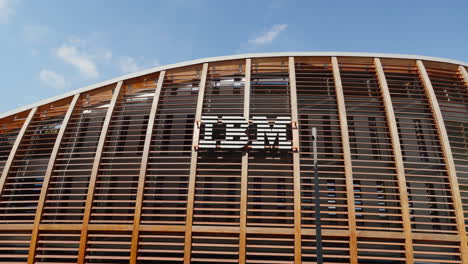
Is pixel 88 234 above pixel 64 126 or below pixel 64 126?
below

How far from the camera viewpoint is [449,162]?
13641 mm

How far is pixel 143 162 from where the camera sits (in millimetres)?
14312

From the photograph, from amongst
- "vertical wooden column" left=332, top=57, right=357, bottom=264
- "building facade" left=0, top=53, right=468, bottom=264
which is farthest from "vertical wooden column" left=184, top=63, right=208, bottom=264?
"vertical wooden column" left=332, top=57, right=357, bottom=264

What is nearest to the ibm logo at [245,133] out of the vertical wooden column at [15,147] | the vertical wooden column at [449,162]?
the vertical wooden column at [449,162]

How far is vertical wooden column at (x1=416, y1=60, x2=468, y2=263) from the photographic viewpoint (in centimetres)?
1263

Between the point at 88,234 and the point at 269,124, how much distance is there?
9.21 m

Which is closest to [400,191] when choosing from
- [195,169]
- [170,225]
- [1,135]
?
[195,169]

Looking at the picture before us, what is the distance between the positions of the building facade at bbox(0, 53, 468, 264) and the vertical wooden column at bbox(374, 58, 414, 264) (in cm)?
6

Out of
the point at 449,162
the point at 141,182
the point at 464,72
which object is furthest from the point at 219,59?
the point at 464,72

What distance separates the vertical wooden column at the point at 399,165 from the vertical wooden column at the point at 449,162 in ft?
6.46

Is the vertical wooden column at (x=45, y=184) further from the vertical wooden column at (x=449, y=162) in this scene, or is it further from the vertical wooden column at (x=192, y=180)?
the vertical wooden column at (x=449, y=162)

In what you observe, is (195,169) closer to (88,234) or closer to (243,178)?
(243,178)

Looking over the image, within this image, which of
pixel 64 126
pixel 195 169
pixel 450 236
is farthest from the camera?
pixel 64 126

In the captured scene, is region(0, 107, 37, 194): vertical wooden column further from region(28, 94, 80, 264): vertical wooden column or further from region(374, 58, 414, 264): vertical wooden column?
region(374, 58, 414, 264): vertical wooden column
